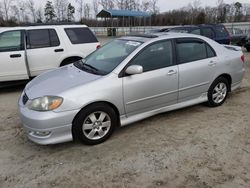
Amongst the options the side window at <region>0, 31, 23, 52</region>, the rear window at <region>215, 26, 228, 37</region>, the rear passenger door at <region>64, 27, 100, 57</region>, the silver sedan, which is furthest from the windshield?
the rear window at <region>215, 26, 228, 37</region>

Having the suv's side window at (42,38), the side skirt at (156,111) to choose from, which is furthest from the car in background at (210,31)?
the side skirt at (156,111)

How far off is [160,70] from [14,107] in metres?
3.29

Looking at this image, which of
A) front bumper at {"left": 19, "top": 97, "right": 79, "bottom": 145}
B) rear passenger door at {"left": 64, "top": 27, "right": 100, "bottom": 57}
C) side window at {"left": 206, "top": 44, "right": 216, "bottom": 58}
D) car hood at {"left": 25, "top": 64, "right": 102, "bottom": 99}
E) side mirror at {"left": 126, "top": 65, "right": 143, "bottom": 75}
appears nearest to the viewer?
front bumper at {"left": 19, "top": 97, "right": 79, "bottom": 145}

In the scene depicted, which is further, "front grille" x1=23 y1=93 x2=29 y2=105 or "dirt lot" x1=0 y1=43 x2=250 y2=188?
"front grille" x1=23 y1=93 x2=29 y2=105

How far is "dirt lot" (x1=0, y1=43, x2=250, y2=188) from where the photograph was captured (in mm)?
3000

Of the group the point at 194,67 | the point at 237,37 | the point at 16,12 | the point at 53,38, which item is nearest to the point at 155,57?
the point at 194,67

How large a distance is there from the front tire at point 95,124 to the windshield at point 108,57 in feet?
1.99

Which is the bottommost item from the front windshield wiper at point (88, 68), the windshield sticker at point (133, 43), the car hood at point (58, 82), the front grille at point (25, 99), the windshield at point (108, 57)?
the front grille at point (25, 99)

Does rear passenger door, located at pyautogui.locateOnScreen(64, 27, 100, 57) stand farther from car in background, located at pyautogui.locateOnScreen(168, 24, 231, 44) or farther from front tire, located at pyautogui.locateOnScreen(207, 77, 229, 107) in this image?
car in background, located at pyautogui.locateOnScreen(168, 24, 231, 44)

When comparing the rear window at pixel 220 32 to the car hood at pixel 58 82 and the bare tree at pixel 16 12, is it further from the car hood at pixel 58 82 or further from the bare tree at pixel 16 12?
the bare tree at pixel 16 12

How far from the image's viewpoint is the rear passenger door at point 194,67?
4.51 m

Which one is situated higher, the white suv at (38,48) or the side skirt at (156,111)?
the white suv at (38,48)

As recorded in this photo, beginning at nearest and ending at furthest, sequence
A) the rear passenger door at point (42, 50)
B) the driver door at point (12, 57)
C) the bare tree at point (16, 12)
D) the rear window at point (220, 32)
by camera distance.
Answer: the driver door at point (12, 57) → the rear passenger door at point (42, 50) → the rear window at point (220, 32) → the bare tree at point (16, 12)

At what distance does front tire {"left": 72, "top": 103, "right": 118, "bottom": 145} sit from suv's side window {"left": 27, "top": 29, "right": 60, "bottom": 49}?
3.78 m
